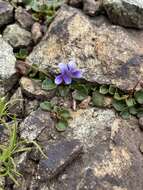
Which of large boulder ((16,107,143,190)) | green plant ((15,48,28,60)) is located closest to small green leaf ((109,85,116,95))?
large boulder ((16,107,143,190))

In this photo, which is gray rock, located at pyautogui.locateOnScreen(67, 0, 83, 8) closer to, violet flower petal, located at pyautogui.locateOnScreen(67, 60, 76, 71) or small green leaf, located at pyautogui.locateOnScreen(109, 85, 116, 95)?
violet flower petal, located at pyautogui.locateOnScreen(67, 60, 76, 71)

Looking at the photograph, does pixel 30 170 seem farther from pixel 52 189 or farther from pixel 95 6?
pixel 95 6

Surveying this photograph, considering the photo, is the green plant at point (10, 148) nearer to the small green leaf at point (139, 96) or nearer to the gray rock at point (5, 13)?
the small green leaf at point (139, 96)

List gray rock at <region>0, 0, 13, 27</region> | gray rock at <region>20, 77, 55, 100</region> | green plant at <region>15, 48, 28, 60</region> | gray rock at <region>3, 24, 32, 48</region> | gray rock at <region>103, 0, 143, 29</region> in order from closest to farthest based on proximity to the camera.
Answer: gray rock at <region>20, 77, 55, 100</region> → gray rock at <region>103, 0, 143, 29</region> → green plant at <region>15, 48, 28, 60</region> → gray rock at <region>3, 24, 32, 48</region> → gray rock at <region>0, 0, 13, 27</region>

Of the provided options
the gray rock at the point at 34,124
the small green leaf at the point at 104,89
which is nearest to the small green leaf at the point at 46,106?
the gray rock at the point at 34,124

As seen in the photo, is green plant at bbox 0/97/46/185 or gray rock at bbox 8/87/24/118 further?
gray rock at bbox 8/87/24/118

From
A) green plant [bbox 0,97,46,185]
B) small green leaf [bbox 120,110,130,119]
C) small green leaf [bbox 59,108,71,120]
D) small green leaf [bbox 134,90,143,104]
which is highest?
small green leaf [bbox 134,90,143,104]

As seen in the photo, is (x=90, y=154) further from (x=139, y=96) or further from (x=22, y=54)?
(x=22, y=54)
